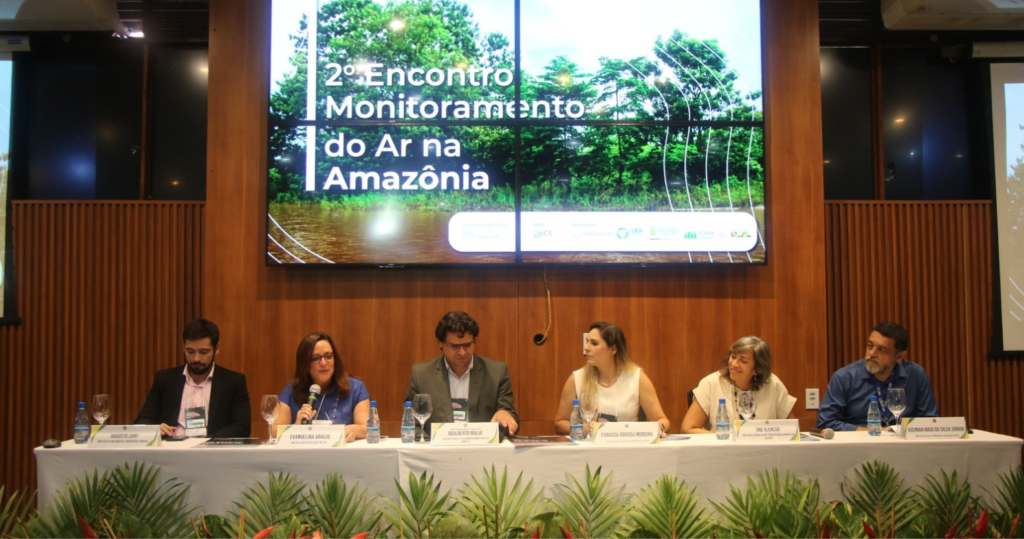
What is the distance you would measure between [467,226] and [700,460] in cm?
208

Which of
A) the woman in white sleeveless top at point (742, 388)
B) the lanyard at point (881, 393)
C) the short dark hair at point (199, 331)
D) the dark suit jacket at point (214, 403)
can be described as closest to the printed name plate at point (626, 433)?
the woman in white sleeveless top at point (742, 388)

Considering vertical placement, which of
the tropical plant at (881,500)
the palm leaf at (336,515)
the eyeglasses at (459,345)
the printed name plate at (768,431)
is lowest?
the tropical plant at (881,500)

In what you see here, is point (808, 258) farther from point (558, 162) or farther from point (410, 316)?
point (410, 316)

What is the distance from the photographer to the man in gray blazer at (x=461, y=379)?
3926 millimetres

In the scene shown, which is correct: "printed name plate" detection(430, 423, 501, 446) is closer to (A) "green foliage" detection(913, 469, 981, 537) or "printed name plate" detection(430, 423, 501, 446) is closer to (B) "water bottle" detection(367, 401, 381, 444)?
(B) "water bottle" detection(367, 401, 381, 444)

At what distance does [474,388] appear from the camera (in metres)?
4.02

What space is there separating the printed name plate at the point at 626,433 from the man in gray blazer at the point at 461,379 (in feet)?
2.78

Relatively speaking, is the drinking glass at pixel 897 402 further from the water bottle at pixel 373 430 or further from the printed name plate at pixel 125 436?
the printed name plate at pixel 125 436

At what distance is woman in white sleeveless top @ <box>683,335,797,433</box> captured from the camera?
3.90 meters

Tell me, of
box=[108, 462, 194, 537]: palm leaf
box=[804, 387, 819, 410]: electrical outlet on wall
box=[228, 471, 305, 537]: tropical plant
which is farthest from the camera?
box=[804, 387, 819, 410]: electrical outlet on wall

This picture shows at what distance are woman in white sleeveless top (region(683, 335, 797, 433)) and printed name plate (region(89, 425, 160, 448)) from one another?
2.55 meters

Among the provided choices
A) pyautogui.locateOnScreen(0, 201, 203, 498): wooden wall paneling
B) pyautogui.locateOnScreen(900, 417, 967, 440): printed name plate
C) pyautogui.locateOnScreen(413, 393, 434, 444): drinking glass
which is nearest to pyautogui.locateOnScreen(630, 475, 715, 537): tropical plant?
pyautogui.locateOnScreen(413, 393, 434, 444): drinking glass

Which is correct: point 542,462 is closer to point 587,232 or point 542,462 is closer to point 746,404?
→ point 746,404

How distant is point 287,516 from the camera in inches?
91.6
